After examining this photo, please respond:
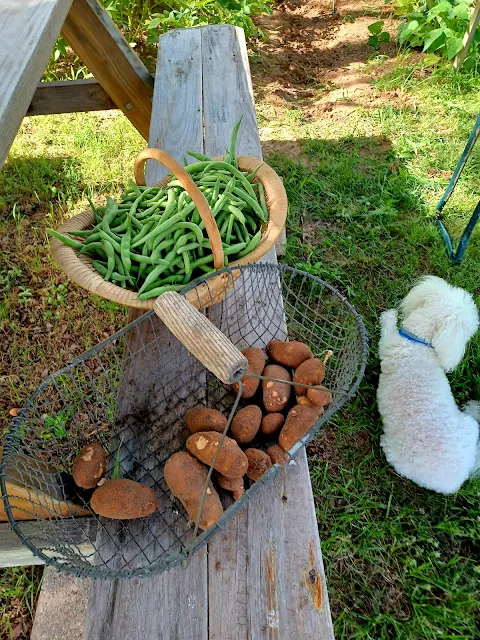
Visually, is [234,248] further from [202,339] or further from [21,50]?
[21,50]

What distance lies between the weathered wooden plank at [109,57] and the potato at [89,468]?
219 cm

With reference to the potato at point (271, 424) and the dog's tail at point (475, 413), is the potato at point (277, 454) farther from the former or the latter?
the dog's tail at point (475, 413)

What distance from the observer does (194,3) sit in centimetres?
419

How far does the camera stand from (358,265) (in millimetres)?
3076

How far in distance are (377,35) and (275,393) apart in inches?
176

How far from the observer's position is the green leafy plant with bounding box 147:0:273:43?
410 cm

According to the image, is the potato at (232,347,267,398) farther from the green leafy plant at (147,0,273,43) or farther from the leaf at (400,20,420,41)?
the leaf at (400,20,420,41)

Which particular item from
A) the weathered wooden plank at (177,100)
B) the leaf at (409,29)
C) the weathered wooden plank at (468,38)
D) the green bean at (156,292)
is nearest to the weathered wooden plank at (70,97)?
the weathered wooden plank at (177,100)

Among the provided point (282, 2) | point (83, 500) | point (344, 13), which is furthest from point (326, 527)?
point (282, 2)

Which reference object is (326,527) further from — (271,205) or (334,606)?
(271,205)

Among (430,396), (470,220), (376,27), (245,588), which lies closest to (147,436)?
(245,588)

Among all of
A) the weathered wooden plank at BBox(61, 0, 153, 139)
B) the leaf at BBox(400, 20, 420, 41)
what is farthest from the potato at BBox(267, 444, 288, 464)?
the leaf at BBox(400, 20, 420, 41)

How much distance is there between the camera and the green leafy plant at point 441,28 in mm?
4039

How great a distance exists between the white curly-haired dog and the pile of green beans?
1.06 metres
